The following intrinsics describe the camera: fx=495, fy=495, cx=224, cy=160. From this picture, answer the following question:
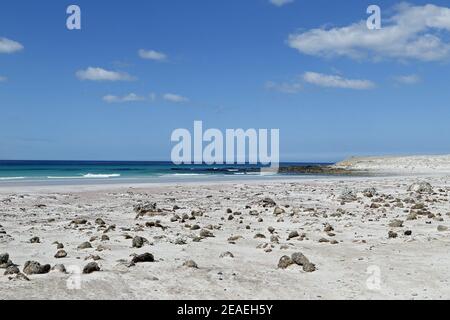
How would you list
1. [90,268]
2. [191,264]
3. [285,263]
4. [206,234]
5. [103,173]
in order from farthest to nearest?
[103,173] → [206,234] → [285,263] → [191,264] → [90,268]

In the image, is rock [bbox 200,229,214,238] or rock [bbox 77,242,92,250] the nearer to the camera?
Answer: rock [bbox 77,242,92,250]

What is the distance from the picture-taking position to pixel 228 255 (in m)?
8.78

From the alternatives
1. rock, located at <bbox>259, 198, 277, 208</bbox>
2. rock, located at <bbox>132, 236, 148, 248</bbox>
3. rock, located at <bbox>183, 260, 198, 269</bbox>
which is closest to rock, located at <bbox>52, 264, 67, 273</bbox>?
rock, located at <bbox>183, 260, 198, 269</bbox>

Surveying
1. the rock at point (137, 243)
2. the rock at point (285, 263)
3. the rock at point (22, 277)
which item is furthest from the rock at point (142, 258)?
the rock at point (285, 263)

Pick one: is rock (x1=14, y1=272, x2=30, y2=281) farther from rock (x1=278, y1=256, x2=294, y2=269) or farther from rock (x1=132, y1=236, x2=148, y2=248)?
rock (x1=278, y1=256, x2=294, y2=269)

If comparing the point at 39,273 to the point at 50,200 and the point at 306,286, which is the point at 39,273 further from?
the point at 50,200

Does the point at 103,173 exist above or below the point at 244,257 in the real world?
below

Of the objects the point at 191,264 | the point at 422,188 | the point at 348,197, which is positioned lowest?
the point at 191,264

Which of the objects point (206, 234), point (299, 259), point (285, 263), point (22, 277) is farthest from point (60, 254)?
point (299, 259)

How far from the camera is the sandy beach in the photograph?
6.56 metres

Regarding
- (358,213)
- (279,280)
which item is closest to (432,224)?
(358,213)

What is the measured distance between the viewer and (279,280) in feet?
23.4

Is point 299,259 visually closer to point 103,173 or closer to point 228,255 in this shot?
point 228,255
